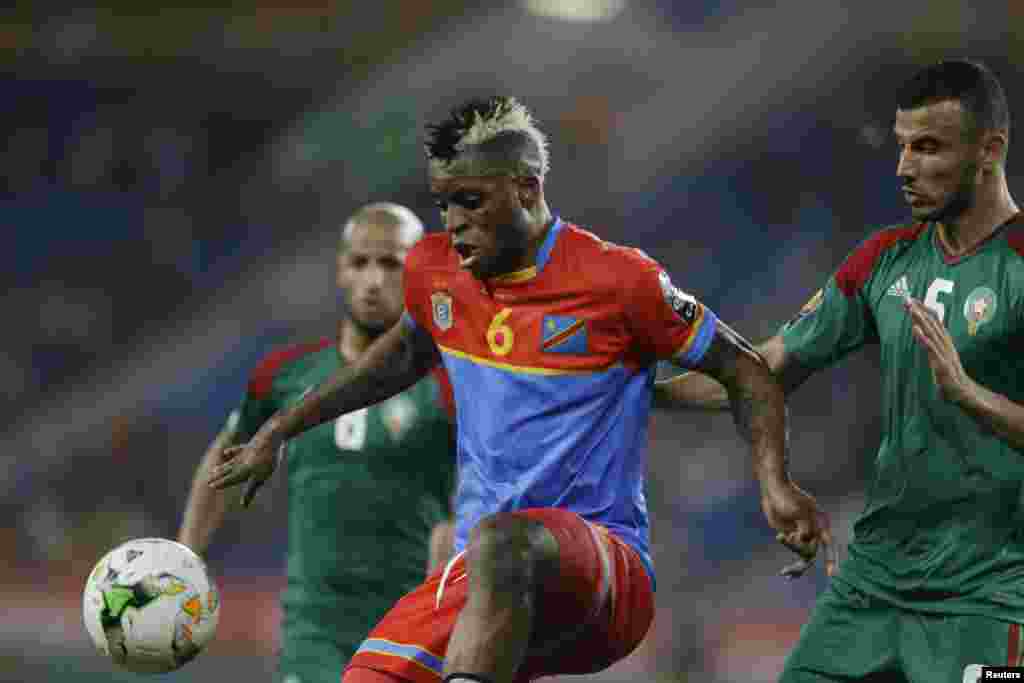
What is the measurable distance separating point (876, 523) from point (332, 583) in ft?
8.34

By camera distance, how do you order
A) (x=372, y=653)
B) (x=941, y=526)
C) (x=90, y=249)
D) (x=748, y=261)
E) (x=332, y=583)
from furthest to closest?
(x=90, y=249) → (x=748, y=261) → (x=332, y=583) → (x=941, y=526) → (x=372, y=653)

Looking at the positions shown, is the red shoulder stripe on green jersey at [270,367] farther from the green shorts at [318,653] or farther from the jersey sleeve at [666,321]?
the jersey sleeve at [666,321]

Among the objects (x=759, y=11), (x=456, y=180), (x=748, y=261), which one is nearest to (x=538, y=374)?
(x=456, y=180)

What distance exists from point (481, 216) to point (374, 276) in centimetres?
235

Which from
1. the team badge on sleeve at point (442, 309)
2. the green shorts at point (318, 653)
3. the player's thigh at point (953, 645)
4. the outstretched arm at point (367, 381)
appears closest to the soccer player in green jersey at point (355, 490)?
the green shorts at point (318, 653)

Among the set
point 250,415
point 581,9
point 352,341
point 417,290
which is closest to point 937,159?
point 417,290

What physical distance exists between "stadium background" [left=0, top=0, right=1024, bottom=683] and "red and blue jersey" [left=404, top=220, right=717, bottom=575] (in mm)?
8410

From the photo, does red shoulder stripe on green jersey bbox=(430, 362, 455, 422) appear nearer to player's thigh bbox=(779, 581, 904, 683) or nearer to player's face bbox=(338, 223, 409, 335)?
player's face bbox=(338, 223, 409, 335)

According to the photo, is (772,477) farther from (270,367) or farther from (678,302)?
(270,367)

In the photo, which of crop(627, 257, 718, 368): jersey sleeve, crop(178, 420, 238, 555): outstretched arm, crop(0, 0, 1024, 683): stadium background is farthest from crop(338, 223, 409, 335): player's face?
crop(0, 0, 1024, 683): stadium background

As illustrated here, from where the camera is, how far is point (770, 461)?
13.4 ft

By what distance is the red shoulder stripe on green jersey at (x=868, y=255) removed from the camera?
4598 mm

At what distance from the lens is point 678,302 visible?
13.8 ft

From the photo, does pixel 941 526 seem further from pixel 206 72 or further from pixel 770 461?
pixel 206 72
